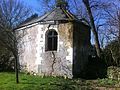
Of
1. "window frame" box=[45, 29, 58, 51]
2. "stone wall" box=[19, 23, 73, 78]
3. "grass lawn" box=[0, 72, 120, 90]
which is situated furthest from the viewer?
"window frame" box=[45, 29, 58, 51]

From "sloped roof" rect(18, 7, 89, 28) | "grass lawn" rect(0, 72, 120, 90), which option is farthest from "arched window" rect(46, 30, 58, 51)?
"grass lawn" rect(0, 72, 120, 90)

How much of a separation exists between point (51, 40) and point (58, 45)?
3.05ft

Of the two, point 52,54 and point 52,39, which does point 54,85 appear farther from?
point 52,39

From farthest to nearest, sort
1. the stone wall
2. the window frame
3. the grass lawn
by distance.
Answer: the window frame, the stone wall, the grass lawn

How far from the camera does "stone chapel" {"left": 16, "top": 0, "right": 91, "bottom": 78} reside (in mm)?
25297

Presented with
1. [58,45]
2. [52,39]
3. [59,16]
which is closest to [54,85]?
[58,45]

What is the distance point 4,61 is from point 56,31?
27.1 ft

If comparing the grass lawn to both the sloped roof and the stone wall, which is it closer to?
the stone wall

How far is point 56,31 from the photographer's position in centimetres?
2605

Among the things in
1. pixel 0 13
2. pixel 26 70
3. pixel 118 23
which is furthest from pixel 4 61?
pixel 118 23

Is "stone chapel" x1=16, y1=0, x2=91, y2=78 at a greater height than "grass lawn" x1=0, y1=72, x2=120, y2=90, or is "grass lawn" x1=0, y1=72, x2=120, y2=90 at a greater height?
"stone chapel" x1=16, y1=0, x2=91, y2=78

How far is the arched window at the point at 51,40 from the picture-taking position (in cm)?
2625

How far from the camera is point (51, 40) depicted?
26375mm

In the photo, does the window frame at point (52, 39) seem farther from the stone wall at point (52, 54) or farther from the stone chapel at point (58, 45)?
the stone wall at point (52, 54)
